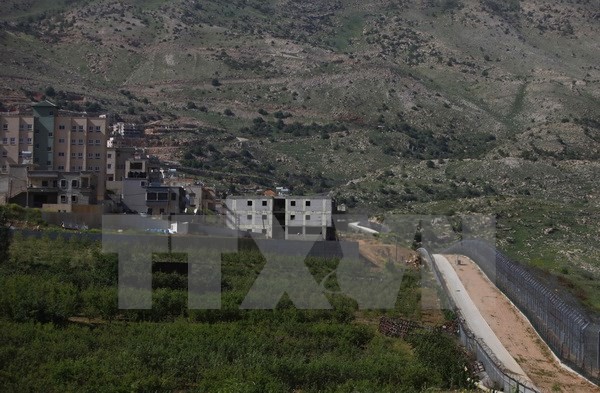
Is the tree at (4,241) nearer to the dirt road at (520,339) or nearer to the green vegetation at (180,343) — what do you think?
the green vegetation at (180,343)

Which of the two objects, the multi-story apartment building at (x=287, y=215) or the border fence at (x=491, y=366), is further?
the multi-story apartment building at (x=287, y=215)

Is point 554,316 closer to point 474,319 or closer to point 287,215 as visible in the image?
point 474,319

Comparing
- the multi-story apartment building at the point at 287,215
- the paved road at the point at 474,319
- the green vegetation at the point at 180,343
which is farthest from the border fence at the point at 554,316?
the multi-story apartment building at the point at 287,215

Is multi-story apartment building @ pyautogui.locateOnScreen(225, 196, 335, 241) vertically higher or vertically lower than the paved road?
higher

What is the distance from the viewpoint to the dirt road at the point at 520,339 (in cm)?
2044

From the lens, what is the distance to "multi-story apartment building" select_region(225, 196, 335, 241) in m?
44.0

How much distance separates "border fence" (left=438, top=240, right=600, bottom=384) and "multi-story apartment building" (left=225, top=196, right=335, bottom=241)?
1127 centimetres

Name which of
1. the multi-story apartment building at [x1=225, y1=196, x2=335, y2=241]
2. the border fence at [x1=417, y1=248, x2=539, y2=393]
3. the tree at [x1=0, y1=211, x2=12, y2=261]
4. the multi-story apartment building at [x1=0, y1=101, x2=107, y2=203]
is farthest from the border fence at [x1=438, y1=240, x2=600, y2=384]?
the multi-story apartment building at [x1=0, y1=101, x2=107, y2=203]

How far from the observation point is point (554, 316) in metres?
23.8

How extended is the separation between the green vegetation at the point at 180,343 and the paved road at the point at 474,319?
130 centimetres

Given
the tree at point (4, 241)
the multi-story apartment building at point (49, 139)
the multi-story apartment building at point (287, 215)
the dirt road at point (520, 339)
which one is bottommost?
the dirt road at point (520, 339)

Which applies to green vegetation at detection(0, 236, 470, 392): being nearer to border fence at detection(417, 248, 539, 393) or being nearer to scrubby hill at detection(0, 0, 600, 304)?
border fence at detection(417, 248, 539, 393)

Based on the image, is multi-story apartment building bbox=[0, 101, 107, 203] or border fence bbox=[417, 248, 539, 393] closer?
border fence bbox=[417, 248, 539, 393]

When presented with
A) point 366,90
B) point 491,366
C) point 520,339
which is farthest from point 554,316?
point 366,90
